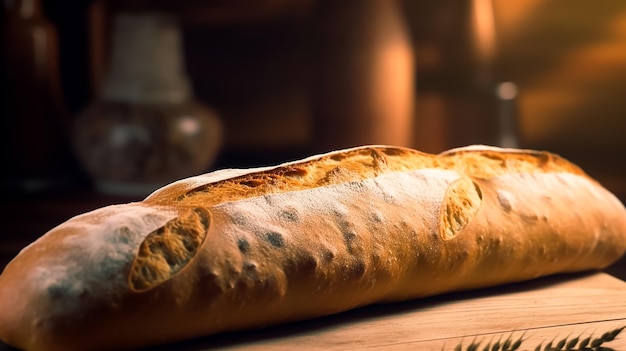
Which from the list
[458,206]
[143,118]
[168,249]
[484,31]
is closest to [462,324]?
[458,206]

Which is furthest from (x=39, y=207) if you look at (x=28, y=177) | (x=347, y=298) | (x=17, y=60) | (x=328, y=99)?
(x=347, y=298)

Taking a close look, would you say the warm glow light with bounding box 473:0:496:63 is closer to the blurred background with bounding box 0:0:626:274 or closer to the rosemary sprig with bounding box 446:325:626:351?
the blurred background with bounding box 0:0:626:274

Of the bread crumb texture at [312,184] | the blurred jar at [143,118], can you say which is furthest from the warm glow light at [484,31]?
the bread crumb texture at [312,184]

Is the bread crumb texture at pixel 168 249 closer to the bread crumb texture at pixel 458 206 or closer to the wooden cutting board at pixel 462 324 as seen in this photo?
the wooden cutting board at pixel 462 324

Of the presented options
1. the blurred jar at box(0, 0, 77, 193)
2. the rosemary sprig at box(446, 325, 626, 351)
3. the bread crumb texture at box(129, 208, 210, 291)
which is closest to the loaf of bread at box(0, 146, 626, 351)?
the bread crumb texture at box(129, 208, 210, 291)

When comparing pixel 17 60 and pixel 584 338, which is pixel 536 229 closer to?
pixel 584 338

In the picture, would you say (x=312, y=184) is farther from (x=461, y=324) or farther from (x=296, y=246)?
(x=461, y=324)
